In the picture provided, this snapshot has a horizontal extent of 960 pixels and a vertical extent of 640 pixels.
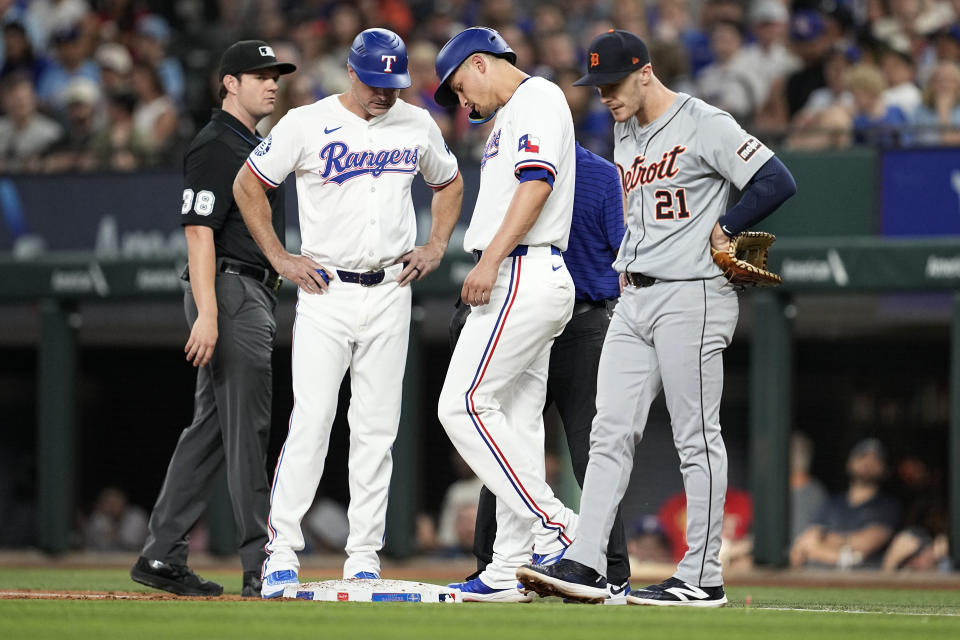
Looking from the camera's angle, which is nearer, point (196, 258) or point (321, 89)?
point (196, 258)

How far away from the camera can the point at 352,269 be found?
5.27 m

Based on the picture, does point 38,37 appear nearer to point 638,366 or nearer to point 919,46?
point 919,46

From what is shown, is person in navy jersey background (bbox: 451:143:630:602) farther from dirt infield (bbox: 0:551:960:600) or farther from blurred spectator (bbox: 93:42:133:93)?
blurred spectator (bbox: 93:42:133:93)

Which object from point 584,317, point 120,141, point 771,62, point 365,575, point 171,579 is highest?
point 771,62

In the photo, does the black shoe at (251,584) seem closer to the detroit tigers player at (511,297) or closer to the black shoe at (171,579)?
the black shoe at (171,579)

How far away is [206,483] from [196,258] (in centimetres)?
90

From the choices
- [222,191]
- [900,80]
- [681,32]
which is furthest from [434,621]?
[681,32]

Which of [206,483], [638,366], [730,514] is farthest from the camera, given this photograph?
[730,514]

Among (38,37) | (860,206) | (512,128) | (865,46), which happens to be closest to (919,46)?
(865,46)

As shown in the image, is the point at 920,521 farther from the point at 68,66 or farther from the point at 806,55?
the point at 68,66

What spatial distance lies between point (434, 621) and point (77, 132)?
8.82 metres

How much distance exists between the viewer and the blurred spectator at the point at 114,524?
11102mm

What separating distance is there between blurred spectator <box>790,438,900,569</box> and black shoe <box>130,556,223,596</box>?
4.98 m

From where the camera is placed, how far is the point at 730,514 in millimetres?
10227
